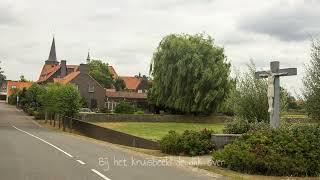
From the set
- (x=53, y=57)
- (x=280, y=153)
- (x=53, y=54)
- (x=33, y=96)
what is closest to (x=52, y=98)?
(x=33, y=96)

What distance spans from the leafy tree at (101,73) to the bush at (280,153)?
105678 mm

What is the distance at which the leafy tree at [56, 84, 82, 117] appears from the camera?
54.1 metres

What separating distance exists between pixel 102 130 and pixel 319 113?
1069 inches

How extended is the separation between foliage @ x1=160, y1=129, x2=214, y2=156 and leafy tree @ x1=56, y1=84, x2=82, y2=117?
106 feet

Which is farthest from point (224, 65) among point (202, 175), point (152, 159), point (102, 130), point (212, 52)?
point (202, 175)

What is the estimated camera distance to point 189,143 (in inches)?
862

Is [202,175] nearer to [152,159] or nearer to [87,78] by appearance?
[152,159]

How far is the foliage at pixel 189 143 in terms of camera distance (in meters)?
21.7

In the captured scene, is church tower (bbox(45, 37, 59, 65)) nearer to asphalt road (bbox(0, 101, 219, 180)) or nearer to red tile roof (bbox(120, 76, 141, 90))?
red tile roof (bbox(120, 76, 141, 90))

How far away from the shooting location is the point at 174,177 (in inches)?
575

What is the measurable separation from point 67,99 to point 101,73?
69253 mm

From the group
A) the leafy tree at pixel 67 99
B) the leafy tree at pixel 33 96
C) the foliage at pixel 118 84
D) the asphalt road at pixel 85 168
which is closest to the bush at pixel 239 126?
the asphalt road at pixel 85 168

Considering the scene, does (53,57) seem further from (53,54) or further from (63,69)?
(63,69)

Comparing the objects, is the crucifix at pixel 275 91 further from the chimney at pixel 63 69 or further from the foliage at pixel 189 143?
the chimney at pixel 63 69
